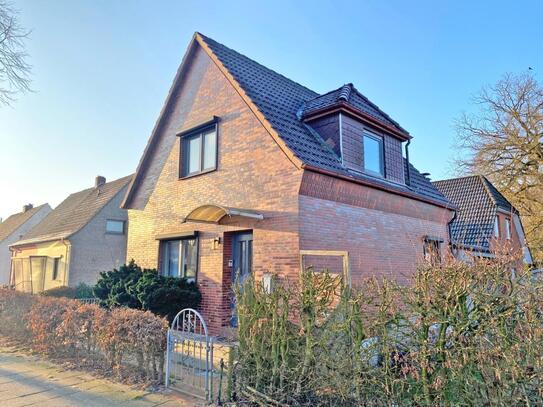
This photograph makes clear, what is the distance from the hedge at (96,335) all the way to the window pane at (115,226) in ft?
44.1

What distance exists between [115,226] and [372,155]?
1757 centimetres

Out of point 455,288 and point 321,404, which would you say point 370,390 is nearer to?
point 321,404

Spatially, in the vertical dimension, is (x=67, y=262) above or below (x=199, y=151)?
below

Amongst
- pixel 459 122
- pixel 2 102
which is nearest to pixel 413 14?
pixel 2 102

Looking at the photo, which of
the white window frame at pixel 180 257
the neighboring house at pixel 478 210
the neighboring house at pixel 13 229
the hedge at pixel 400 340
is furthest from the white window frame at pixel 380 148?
the neighboring house at pixel 13 229

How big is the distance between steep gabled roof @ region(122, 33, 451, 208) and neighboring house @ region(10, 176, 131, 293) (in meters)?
9.44

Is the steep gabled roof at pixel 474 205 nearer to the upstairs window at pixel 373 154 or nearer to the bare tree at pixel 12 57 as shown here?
the upstairs window at pixel 373 154

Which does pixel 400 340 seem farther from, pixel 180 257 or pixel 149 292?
pixel 180 257

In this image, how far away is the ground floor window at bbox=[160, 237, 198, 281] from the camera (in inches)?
444

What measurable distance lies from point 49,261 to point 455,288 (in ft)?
81.7

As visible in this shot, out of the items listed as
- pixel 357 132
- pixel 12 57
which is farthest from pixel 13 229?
A: pixel 357 132

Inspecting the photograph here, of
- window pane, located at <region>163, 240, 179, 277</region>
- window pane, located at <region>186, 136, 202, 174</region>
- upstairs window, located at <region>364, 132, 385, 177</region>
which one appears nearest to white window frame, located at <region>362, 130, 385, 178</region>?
upstairs window, located at <region>364, 132, 385, 177</region>

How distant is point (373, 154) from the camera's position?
39.1 ft

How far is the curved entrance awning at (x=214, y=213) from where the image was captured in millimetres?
9047
